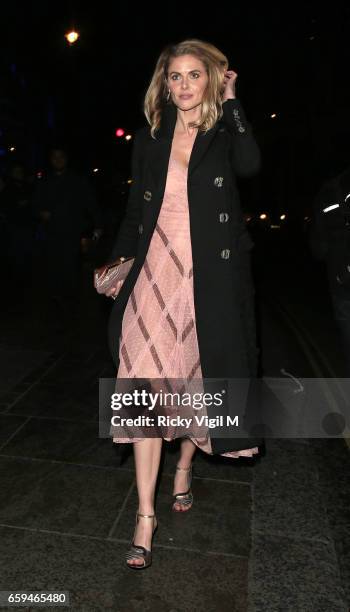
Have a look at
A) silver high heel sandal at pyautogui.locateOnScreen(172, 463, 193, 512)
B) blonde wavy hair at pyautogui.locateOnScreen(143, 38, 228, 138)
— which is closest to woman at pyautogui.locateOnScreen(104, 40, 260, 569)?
blonde wavy hair at pyautogui.locateOnScreen(143, 38, 228, 138)

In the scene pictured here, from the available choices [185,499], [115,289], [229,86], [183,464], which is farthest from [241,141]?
[185,499]

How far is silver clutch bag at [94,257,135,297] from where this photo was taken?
302cm

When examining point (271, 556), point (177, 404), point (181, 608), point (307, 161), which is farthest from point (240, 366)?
point (307, 161)

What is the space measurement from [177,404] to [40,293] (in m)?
7.17

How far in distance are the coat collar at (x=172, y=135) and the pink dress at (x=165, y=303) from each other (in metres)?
0.07

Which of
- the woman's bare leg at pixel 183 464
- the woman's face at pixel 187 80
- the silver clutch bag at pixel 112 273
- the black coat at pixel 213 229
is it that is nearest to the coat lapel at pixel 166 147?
the black coat at pixel 213 229

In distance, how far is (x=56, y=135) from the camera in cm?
3556

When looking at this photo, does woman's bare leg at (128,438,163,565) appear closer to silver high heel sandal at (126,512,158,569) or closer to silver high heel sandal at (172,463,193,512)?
silver high heel sandal at (126,512,158,569)

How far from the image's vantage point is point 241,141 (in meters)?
2.77

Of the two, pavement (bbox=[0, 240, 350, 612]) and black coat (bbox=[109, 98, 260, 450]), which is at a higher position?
black coat (bbox=[109, 98, 260, 450])

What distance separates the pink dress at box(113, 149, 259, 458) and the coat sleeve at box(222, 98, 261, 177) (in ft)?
0.83

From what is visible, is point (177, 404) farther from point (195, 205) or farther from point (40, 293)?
point (40, 293)

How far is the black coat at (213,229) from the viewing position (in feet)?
9.13

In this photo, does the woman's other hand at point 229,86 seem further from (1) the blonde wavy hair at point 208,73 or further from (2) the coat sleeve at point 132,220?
(2) the coat sleeve at point 132,220
